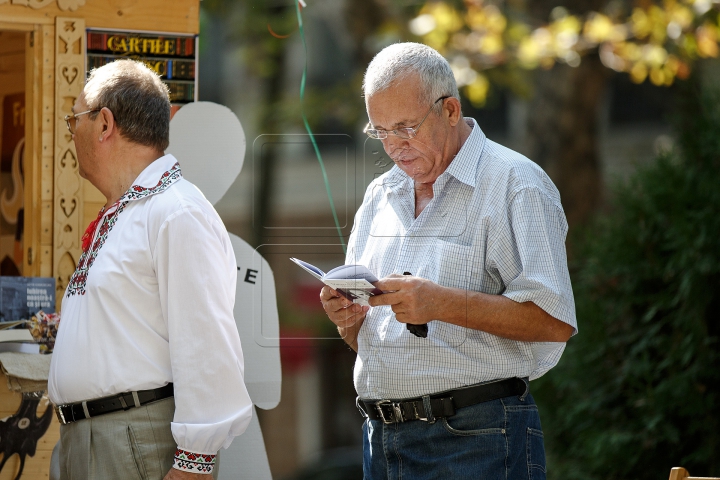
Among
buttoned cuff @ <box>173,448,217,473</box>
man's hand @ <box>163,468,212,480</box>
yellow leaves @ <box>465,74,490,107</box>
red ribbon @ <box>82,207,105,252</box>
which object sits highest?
yellow leaves @ <box>465,74,490,107</box>

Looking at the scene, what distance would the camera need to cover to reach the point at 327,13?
934cm

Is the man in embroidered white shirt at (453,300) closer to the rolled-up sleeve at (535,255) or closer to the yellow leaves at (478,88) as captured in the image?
the rolled-up sleeve at (535,255)

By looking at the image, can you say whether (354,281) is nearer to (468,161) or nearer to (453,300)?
(453,300)

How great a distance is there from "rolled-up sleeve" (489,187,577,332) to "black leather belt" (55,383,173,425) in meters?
0.90

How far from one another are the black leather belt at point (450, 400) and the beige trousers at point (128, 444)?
22.1 inches

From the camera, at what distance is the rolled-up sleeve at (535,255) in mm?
2377

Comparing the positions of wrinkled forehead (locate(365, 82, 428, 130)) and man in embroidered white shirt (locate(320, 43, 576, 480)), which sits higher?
wrinkled forehead (locate(365, 82, 428, 130))

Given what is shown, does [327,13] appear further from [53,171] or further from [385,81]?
[385,81]

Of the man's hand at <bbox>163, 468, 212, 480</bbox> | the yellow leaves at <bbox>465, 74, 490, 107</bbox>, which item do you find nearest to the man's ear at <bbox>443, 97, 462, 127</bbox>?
the man's hand at <bbox>163, 468, 212, 480</bbox>

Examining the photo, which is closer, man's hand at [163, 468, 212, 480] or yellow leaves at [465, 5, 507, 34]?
man's hand at [163, 468, 212, 480]

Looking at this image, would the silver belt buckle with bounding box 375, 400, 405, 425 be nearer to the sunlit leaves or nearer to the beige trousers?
the beige trousers

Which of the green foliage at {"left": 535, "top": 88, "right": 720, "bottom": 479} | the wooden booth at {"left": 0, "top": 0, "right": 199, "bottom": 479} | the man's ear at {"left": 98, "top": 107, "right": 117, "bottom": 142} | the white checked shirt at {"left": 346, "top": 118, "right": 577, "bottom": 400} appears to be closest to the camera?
the white checked shirt at {"left": 346, "top": 118, "right": 577, "bottom": 400}

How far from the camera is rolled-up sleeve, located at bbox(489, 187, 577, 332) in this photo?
93.6 inches

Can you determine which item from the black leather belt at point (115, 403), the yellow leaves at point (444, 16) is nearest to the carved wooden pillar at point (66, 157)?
the black leather belt at point (115, 403)
